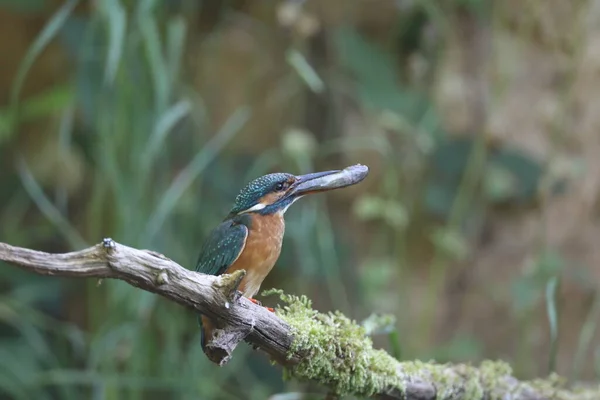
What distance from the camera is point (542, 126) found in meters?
2.35

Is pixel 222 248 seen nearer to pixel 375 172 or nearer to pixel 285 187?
pixel 285 187

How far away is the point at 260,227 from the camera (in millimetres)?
863

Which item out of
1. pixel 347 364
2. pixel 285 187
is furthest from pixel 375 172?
pixel 285 187

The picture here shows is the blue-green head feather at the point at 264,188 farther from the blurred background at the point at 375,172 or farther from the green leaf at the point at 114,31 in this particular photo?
the blurred background at the point at 375,172

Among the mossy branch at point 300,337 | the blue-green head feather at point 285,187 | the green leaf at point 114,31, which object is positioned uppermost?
the green leaf at point 114,31

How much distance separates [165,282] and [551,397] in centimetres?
82

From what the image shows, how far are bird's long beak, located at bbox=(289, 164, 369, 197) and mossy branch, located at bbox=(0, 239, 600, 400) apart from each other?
140 millimetres

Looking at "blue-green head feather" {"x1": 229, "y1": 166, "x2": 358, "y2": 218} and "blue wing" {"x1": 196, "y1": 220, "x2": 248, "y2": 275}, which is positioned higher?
"blue-green head feather" {"x1": 229, "y1": 166, "x2": 358, "y2": 218}

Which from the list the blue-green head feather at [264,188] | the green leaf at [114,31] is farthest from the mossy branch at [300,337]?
the green leaf at [114,31]

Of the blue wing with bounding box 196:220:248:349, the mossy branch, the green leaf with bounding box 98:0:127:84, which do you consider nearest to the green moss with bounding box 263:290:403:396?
the mossy branch

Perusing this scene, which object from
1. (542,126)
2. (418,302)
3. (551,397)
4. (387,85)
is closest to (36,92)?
(387,85)

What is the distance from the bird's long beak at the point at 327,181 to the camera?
2.75ft

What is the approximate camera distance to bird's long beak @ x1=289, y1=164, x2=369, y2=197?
0.84 m

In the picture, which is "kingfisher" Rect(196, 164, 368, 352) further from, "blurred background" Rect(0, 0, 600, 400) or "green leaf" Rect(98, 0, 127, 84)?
"blurred background" Rect(0, 0, 600, 400)
